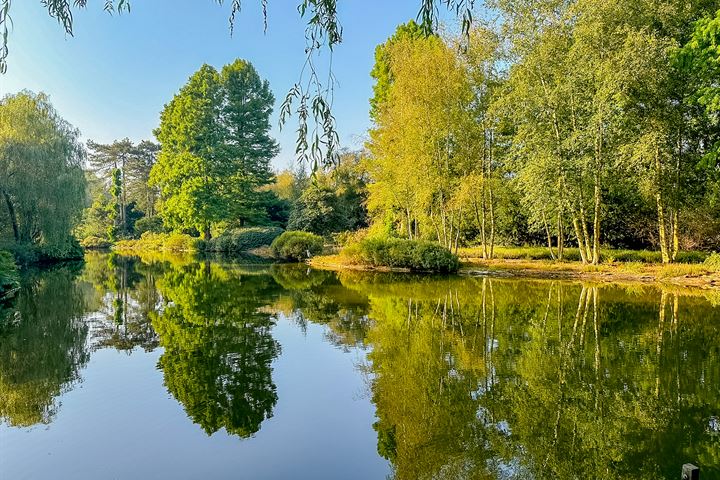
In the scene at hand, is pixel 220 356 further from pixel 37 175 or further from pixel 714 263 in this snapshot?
pixel 37 175

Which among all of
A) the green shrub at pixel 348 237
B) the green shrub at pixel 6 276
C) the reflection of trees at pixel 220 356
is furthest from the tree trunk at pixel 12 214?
the green shrub at pixel 348 237

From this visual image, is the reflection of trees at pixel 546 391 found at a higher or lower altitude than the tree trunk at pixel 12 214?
lower

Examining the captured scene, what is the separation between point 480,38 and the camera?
60.1 ft

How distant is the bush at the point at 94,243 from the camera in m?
43.3

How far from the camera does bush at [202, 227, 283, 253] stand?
32312mm

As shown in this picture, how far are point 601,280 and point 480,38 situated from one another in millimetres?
10408

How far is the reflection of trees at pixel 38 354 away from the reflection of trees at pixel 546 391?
11.9 feet

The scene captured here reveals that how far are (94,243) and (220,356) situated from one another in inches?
1730

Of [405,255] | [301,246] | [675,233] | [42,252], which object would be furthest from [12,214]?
[675,233]

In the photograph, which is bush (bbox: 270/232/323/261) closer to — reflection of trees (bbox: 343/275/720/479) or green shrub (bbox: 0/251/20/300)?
green shrub (bbox: 0/251/20/300)

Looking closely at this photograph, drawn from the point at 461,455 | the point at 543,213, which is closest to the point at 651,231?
the point at 543,213

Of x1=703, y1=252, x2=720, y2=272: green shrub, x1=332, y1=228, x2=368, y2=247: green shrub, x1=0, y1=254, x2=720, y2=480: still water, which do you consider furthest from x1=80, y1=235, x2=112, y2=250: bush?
x1=703, y1=252, x2=720, y2=272: green shrub

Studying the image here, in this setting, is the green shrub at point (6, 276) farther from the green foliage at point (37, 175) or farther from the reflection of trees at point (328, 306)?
the reflection of trees at point (328, 306)

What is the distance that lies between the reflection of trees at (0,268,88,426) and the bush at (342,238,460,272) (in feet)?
35.9
